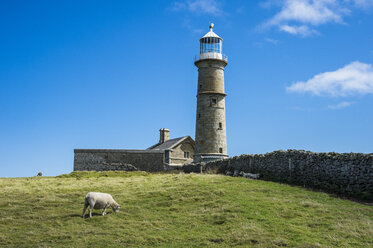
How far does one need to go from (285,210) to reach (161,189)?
7990 millimetres

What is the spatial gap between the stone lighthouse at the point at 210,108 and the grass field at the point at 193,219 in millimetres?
18536

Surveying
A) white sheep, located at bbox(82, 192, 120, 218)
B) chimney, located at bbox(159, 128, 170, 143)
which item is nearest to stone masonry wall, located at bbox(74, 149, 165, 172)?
chimney, located at bbox(159, 128, 170, 143)

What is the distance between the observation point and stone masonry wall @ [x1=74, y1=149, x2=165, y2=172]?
41219 millimetres

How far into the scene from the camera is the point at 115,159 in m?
41.4

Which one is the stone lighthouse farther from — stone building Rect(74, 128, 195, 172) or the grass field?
the grass field

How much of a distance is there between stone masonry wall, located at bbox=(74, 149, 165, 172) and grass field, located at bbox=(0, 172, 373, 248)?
1999 cm

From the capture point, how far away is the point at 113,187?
882 inches

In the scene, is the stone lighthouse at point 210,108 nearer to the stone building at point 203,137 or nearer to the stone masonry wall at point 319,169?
the stone building at point 203,137

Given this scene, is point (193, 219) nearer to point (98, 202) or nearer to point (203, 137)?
point (98, 202)

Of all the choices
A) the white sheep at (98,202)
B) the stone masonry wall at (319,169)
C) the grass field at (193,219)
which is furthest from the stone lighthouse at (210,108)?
the white sheep at (98,202)

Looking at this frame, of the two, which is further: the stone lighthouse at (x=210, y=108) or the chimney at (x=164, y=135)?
the chimney at (x=164, y=135)

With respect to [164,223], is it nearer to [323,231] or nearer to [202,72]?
[323,231]

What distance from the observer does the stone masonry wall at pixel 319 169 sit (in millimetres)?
18953

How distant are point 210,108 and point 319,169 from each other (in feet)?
64.9
